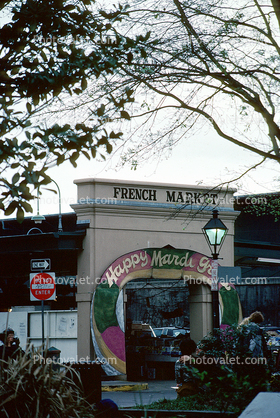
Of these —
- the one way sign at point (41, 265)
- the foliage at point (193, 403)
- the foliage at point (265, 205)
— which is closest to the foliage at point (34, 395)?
the foliage at point (193, 403)

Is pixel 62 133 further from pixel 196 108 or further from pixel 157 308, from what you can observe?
pixel 157 308

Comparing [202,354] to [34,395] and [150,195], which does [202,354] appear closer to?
[34,395]

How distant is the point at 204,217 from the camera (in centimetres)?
1802

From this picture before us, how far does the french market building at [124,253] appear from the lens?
52.6 feet

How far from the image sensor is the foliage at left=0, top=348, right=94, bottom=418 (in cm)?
459

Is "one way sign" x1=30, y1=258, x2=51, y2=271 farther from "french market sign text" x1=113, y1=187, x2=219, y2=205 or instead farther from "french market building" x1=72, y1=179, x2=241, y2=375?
"french market sign text" x1=113, y1=187, x2=219, y2=205

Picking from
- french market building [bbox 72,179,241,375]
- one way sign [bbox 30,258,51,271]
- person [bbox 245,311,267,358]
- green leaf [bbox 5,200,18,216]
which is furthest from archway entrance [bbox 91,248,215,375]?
green leaf [bbox 5,200,18,216]

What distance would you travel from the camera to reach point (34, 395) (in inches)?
184

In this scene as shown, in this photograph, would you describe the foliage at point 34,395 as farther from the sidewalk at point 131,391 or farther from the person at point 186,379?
the sidewalk at point 131,391

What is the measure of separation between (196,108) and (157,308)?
2593 cm

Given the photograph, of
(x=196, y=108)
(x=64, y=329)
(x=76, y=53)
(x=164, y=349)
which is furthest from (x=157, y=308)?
(x=76, y=53)

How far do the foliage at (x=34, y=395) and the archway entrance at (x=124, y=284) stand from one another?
11.2 meters

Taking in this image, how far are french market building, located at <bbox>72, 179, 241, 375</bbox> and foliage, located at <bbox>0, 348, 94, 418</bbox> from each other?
1086cm

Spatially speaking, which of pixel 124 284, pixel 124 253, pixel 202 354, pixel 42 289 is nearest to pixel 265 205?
pixel 124 253
